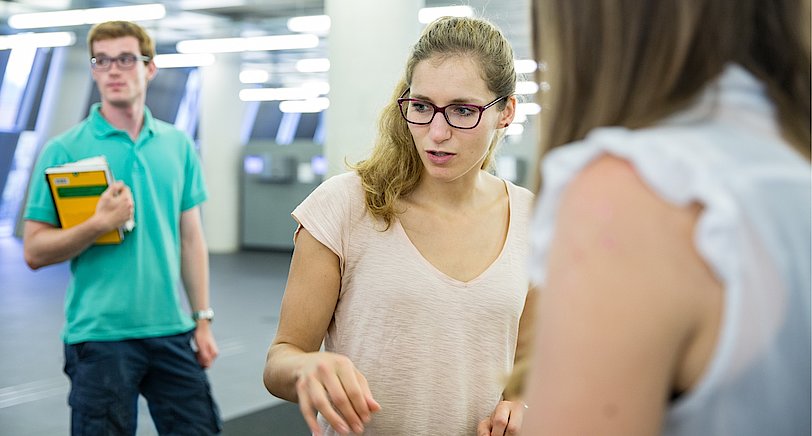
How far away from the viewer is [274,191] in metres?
15.4

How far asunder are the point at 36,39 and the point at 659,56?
16.4 metres

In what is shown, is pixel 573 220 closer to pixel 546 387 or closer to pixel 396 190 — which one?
pixel 546 387

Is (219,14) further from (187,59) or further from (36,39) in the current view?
(36,39)

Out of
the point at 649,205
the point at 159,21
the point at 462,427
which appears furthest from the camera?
the point at 159,21

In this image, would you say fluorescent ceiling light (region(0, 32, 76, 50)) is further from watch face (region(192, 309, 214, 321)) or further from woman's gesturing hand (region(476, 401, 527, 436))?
woman's gesturing hand (region(476, 401, 527, 436))

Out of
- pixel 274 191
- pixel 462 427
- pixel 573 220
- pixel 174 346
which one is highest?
pixel 573 220

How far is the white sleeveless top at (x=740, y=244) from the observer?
2.26ft

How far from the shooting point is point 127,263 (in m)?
3.16

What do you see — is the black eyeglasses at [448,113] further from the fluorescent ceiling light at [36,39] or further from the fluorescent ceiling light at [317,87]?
the fluorescent ceiling light at [317,87]

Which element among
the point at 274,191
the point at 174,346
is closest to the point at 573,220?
the point at 174,346

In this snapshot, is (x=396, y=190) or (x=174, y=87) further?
(x=174, y=87)

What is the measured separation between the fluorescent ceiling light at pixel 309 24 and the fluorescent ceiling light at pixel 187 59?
1547mm

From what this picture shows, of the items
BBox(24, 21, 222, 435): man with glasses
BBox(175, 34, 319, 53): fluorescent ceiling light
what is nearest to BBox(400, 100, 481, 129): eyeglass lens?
BBox(24, 21, 222, 435): man with glasses

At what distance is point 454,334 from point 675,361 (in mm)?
1168
